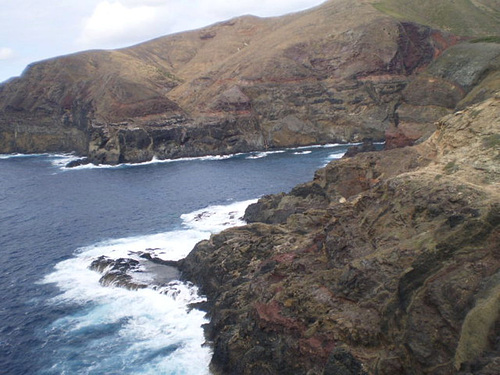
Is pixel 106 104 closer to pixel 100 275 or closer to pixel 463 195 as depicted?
pixel 100 275

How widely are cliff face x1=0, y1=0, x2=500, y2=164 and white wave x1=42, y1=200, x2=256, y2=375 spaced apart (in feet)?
203

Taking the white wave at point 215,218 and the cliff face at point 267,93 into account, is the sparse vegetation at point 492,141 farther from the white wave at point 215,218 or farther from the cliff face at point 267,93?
the cliff face at point 267,93

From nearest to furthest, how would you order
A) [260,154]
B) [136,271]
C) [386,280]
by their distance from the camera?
[386,280]
[136,271]
[260,154]

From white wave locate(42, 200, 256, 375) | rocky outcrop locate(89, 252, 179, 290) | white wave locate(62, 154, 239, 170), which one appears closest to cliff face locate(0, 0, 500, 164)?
white wave locate(62, 154, 239, 170)

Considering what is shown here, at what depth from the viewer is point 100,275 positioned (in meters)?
38.7

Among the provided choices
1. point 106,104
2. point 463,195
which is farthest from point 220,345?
point 106,104

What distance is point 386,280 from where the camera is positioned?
19969 millimetres

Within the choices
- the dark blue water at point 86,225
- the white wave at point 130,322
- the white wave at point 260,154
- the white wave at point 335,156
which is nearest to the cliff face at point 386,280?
the white wave at point 130,322

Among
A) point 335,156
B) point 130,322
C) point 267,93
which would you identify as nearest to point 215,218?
point 130,322

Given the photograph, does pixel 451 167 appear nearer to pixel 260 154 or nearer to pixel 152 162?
pixel 260 154

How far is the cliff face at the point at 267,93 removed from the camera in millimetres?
103125

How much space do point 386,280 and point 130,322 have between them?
60.7 ft

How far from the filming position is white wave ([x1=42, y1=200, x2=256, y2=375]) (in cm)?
2622

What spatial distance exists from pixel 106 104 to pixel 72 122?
19245 mm
